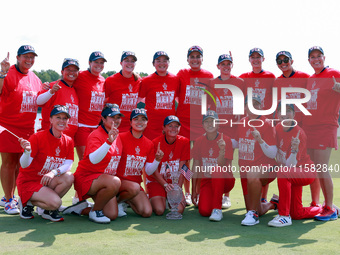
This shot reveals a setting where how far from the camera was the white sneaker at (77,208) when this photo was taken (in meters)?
5.23

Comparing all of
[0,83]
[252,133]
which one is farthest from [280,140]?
[0,83]

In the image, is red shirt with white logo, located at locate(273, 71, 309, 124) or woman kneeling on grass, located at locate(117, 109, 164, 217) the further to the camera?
red shirt with white logo, located at locate(273, 71, 309, 124)

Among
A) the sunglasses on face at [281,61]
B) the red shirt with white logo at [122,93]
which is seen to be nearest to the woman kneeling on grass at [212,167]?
the red shirt with white logo at [122,93]

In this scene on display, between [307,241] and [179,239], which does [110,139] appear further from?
[307,241]

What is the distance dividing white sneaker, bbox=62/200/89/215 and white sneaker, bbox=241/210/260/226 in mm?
2214

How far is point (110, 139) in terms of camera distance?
4.75 metres

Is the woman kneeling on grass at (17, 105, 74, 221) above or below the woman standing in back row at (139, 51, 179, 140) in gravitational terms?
below

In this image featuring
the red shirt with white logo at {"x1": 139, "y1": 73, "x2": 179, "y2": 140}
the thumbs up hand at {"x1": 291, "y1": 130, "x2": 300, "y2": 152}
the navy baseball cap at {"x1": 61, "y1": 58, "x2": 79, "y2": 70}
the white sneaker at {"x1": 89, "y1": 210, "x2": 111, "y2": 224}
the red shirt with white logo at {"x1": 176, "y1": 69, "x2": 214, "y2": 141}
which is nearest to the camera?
the white sneaker at {"x1": 89, "y1": 210, "x2": 111, "y2": 224}

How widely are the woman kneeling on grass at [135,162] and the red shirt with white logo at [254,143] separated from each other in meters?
1.21

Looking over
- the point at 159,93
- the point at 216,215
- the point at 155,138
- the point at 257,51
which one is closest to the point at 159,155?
the point at 155,138

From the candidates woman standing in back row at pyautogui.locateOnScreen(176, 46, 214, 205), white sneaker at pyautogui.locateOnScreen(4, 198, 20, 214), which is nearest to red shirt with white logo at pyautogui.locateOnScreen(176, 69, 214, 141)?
woman standing in back row at pyautogui.locateOnScreen(176, 46, 214, 205)

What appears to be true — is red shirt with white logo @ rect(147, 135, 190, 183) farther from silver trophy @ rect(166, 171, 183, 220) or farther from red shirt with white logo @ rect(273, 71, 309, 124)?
red shirt with white logo @ rect(273, 71, 309, 124)

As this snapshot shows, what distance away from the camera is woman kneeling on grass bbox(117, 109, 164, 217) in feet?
17.7

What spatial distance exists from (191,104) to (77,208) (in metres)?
2.59
